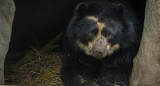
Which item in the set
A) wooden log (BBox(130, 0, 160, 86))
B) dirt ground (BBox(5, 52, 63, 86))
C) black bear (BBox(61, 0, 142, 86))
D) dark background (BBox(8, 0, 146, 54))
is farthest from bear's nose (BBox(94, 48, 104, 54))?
dark background (BBox(8, 0, 146, 54))

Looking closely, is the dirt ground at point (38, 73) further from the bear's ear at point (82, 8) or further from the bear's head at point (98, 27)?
the bear's ear at point (82, 8)

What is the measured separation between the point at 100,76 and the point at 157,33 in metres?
1.49

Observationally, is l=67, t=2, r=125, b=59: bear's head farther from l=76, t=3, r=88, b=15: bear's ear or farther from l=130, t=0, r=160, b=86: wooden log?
l=130, t=0, r=160, b=86: wooden log

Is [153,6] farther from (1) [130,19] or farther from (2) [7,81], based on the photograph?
(2) [7,81]

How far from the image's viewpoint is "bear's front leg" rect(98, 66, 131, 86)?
555 cm

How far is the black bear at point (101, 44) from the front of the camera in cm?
535

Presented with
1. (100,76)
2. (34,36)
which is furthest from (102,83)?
(34,36)

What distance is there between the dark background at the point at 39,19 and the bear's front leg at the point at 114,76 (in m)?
2.76

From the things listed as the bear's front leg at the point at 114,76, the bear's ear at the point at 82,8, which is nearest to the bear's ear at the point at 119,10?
the bear's ear at the point at 82,8

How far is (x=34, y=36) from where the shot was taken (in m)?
8.08

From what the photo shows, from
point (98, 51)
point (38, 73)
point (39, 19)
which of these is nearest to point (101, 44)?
point (98, 51)

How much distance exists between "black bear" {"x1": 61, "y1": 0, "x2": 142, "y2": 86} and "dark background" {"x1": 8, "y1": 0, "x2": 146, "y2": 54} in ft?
8.11

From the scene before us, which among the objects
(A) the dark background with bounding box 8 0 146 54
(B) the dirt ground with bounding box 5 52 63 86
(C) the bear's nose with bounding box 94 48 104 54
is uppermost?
(A) the dark background with bounding box 8 0 146 54

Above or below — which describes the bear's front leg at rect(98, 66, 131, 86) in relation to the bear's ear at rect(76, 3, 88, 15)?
below
